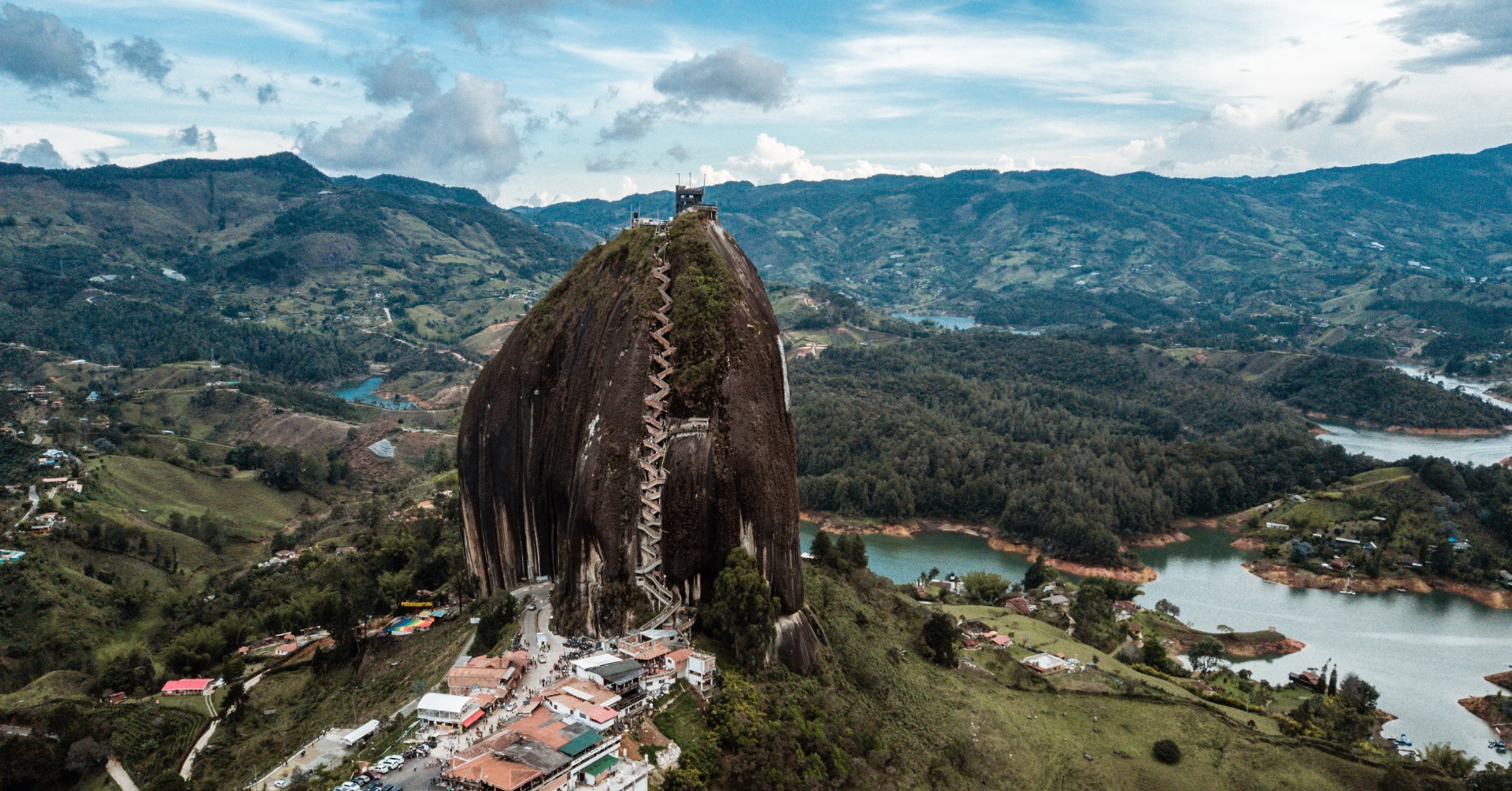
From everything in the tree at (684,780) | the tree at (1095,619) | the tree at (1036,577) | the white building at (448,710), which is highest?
the white building at (448,710)

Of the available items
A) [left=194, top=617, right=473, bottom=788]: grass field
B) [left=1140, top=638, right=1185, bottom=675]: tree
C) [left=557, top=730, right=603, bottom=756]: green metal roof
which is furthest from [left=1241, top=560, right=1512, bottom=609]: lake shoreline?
[left=557, top=730, right=603, bottom=756]: green metal roof

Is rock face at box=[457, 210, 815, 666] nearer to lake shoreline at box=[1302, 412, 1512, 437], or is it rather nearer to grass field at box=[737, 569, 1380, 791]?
grass field at box=[737, 569, 1380, 791]

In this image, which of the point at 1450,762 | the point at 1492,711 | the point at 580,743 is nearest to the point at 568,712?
the point at 580,743

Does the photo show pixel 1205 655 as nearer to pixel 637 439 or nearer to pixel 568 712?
pixel 637 439

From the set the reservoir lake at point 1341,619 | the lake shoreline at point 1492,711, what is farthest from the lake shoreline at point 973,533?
the lake shoreline at point 1492,711

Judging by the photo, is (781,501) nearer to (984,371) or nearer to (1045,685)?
(1045,685)

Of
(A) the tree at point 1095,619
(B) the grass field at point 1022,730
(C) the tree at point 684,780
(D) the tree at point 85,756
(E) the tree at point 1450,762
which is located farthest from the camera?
(A) the tree at point 1095,619

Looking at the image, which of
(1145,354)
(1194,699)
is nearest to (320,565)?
(1194,699)

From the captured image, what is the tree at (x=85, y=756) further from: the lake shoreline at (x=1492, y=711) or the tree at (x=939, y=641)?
the lake shoreline at (x=1492, y=711)
